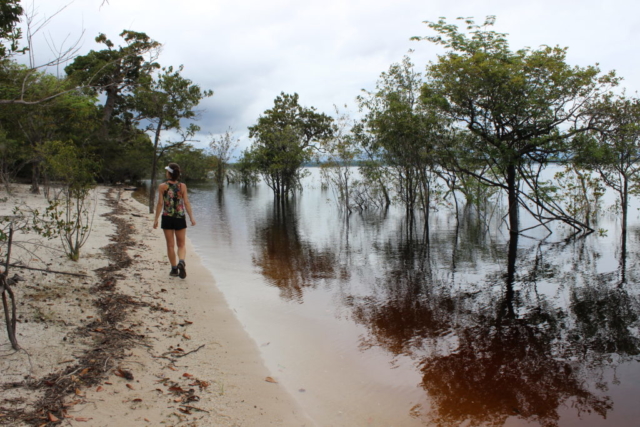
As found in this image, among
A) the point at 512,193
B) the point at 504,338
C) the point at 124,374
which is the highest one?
the point at 512,193

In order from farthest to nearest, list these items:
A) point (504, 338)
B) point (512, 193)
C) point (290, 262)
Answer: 1. point (512, 193)
2. point (290, 262)
3. point (504, 338)

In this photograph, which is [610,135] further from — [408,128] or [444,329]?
[444,329]

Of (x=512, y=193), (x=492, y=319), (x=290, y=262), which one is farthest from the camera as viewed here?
(x=512, y=193)

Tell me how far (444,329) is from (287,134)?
33.0m

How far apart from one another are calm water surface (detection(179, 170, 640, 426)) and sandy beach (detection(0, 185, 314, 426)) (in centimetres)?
Answer: 57

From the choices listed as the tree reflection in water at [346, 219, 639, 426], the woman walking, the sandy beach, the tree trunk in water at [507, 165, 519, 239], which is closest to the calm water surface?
the tree reflection in water at [346, 219, 639, 426]

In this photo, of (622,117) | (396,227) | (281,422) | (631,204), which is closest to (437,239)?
(396,227)

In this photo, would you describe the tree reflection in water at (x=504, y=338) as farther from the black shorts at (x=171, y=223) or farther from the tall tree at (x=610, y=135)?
the tall tree at (x=610, y=135)

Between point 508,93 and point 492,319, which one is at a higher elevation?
point 508,93

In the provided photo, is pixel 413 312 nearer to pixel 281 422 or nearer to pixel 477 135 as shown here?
pixel 281 422

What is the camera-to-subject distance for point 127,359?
179 inches

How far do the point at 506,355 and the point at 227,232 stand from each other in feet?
47.3

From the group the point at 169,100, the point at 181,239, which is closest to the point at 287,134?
the point at 169,100

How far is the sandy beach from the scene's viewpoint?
3592 mm
